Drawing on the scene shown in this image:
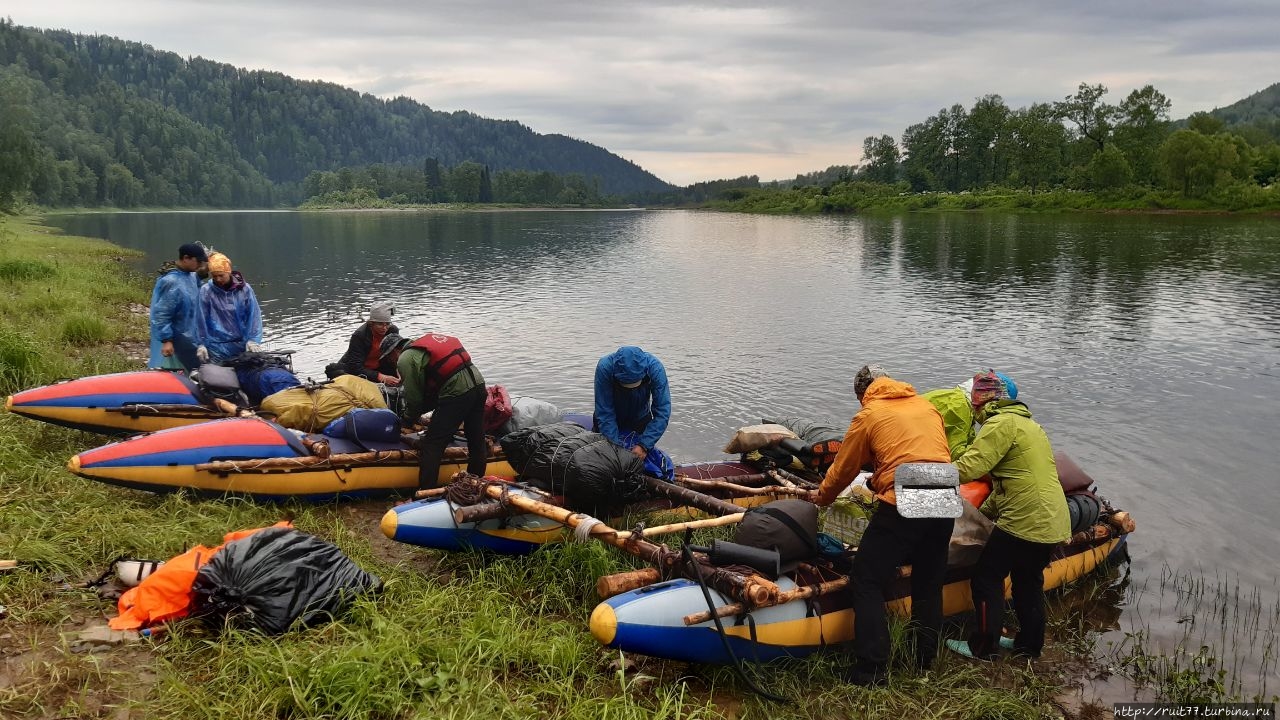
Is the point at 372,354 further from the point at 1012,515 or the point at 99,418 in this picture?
the point at 1012,515

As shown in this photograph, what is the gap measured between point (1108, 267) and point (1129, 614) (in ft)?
112

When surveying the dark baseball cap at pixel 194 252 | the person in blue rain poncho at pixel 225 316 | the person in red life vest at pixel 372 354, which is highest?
the dark baseball cap at pixel 194 252

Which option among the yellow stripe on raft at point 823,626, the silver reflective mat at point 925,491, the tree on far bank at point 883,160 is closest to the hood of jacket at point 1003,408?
the silver reflective mat at point 925,491

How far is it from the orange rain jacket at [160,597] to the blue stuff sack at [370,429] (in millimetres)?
3478

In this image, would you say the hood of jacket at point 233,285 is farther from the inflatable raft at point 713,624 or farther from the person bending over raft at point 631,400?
the inflatable raft at point 713,624

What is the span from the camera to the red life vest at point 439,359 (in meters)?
8.30

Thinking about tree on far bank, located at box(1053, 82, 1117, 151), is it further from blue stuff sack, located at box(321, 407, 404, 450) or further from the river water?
blue stuff sack, located at box(321, 407, 404, 450)

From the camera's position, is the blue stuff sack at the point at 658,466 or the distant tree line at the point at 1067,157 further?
the distant tree line at the point at 1067,157

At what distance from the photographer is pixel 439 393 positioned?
8453mm

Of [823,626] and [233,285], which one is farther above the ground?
[233,285]

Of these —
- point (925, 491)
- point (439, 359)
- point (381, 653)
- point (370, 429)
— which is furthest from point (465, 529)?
point (925, 491)

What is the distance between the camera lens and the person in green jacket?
6.64m

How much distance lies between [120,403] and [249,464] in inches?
98.5

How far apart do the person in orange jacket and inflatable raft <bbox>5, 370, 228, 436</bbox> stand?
7824 millimetres
